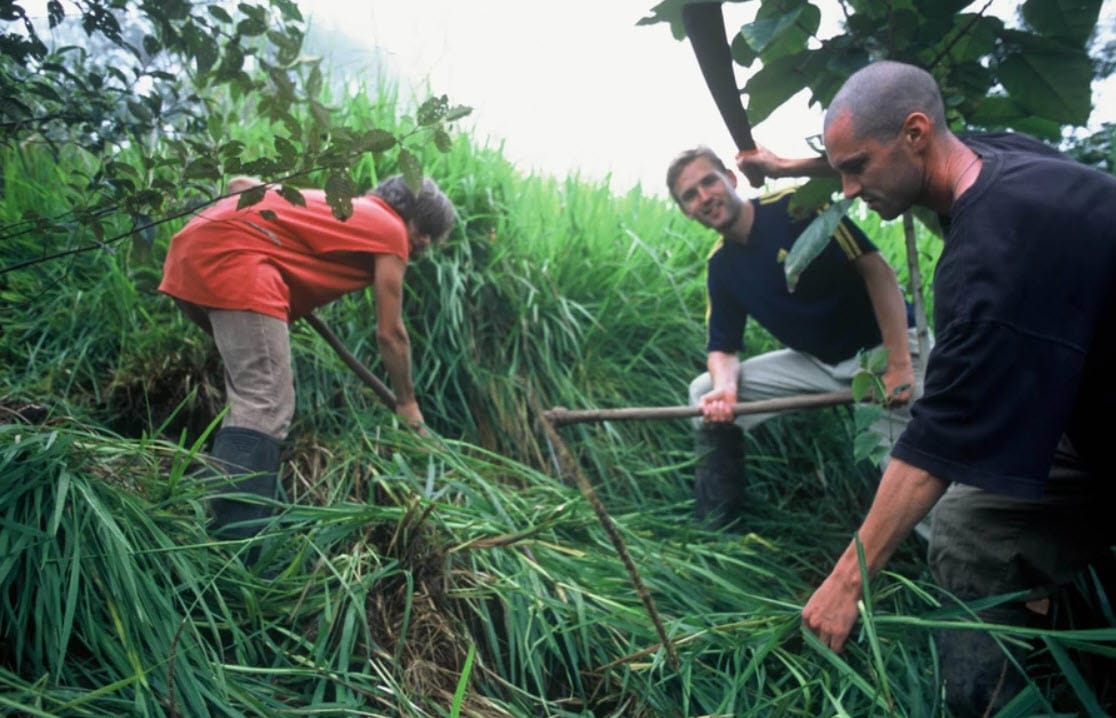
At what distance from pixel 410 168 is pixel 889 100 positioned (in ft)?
3.06

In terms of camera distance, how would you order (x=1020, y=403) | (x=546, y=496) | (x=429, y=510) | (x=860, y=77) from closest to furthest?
(x=1020, y=403) → (x=860, y=77) → (x=429, y=510) → (x=546, y=496)

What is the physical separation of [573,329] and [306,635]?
194cm

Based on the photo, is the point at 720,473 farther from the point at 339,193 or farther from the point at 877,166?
the point at 339,193

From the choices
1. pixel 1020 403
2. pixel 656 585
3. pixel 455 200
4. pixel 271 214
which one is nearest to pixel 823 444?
pixel 656 585

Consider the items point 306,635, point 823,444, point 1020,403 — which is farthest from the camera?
point 823,444

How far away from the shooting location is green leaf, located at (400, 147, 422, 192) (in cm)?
171

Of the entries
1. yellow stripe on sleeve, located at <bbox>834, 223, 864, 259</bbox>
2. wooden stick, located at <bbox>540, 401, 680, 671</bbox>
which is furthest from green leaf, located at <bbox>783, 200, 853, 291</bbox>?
wooden stick, located at <bbox>540, 401, 680, 671</bbox>

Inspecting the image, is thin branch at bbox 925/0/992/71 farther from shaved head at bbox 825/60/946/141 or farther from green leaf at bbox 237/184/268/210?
green leaf at bbox 237/184/268/210

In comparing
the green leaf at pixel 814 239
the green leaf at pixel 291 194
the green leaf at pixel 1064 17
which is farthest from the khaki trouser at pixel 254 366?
the green leaf at pixel 1064 17

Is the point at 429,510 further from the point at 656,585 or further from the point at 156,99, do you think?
the point at 156,99

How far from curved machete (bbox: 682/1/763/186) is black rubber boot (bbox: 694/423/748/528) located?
1.21m

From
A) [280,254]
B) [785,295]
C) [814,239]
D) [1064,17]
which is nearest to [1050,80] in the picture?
[1064,17]

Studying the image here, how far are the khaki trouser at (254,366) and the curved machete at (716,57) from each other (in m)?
1.38

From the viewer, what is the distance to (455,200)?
12.2 ft
